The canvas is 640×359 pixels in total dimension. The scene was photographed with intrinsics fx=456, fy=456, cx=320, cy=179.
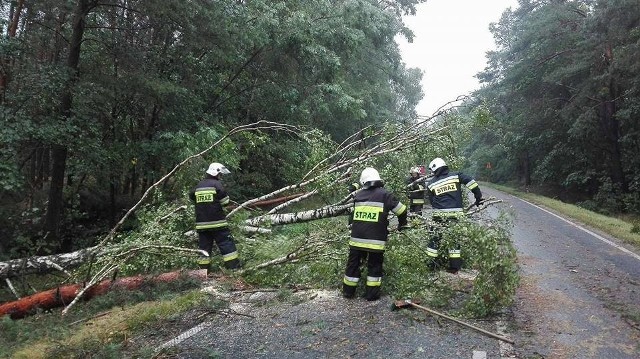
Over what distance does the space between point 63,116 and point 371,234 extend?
20.0 feet

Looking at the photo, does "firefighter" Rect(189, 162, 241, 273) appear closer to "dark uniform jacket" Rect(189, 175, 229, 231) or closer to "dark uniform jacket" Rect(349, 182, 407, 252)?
"dark uniform jacket" Rect(189, 175, 229, 231)

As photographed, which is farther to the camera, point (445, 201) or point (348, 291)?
point (445, 201)

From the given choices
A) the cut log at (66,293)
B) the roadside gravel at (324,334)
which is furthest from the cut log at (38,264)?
the roadside gravel at (324,334)

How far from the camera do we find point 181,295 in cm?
514

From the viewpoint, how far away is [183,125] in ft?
31.0

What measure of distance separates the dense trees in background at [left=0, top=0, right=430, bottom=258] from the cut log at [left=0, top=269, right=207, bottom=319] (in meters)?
2.31

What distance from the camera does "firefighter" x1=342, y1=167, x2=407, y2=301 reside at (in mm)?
4762

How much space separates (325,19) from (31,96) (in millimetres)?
7192

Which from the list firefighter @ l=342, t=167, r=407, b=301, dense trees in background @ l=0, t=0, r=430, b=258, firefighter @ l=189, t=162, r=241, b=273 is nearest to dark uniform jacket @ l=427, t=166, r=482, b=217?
firefighter @ l=342, t=167, r=407, b=301

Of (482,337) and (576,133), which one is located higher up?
(576,133)

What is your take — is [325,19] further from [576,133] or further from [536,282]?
[576,133]

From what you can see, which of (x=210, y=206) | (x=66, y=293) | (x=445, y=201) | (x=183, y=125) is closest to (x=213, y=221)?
(x=210, y=206)

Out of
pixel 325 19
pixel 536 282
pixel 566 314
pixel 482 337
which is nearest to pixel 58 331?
pixel 482 337

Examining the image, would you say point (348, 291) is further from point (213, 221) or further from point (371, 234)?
point (213, 221)
